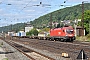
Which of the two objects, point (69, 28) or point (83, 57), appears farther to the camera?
point (69, 28)

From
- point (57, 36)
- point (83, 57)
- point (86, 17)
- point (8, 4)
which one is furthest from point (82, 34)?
point (83, 57)

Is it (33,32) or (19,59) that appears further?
(33,32)

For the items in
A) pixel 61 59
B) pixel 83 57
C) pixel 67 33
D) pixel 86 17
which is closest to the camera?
pixel 83 57

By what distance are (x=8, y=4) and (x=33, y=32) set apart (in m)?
129

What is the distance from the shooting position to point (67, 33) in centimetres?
5275

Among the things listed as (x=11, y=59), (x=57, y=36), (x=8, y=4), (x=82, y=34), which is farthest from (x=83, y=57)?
(x=82, y=34)

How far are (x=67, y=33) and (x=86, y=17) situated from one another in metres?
62.4

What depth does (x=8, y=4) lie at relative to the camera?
3953cm

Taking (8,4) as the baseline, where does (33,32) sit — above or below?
below

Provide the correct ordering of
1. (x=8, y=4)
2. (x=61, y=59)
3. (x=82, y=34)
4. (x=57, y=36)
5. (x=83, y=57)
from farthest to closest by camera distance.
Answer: (x=82, y=34)
(x=57, y=36)
(x=8, y=4)
(x=61, y=59)
(x=83, y=57)

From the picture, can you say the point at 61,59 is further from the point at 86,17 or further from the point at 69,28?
the point at 86,17

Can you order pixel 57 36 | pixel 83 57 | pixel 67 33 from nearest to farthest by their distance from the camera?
1. pixel 83 57
2. pixel 67 33
3. pixel 57 36

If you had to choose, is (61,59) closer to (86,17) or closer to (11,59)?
(11,59)

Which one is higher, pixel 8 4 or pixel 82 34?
pixel 8 4
